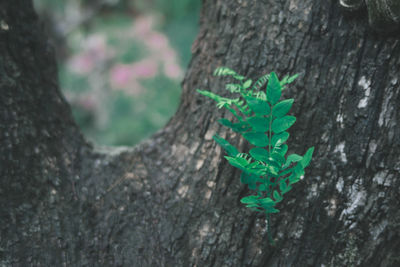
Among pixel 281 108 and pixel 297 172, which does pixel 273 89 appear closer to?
pixel 281 108

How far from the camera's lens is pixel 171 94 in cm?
310

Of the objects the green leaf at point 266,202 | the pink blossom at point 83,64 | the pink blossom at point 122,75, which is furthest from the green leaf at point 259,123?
the pink blossom at point 83,64

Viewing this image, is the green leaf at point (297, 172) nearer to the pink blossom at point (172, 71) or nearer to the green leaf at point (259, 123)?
the green leaf at point (259, 123)

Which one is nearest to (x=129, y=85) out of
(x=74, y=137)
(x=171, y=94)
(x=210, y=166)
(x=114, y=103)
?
(x=114, y=103)

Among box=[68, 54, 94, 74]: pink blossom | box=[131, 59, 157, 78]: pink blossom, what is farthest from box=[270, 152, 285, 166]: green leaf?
box=[68, 54, 94, 74]: pink blossom

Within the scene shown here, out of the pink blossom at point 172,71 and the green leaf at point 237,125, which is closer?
the green leaf at point 237,125

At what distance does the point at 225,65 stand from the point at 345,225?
53 centimetres

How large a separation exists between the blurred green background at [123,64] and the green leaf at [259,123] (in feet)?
7.29

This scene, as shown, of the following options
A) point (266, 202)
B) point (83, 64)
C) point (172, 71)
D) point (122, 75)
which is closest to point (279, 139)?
point (266, 202)

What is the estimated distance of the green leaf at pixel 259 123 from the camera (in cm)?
77

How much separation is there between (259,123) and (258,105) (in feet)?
0.14

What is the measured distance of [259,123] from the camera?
772 millimetres

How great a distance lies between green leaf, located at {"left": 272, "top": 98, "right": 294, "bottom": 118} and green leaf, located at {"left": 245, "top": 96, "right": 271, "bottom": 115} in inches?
0.5

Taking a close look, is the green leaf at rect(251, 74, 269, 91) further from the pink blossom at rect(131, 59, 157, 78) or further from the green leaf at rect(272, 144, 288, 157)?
the pink blossom at rect(131, 59, 157, 78)
